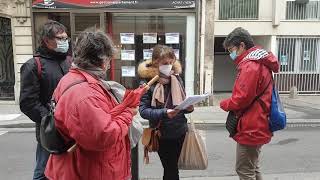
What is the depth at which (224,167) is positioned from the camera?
19.1 feet

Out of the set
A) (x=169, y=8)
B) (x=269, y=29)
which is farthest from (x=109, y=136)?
(x=269, y=29)

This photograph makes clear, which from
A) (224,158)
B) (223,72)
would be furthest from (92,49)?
(223,72)

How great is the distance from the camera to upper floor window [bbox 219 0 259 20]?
13.5m

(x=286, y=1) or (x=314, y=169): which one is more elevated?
(x=286, y=1)

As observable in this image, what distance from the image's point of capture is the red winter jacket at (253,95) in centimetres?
350

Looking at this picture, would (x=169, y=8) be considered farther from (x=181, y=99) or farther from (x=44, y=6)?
(x=181, y=99)

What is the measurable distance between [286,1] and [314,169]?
9242 mm

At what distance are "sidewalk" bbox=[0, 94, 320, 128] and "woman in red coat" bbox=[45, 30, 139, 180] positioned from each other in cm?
584

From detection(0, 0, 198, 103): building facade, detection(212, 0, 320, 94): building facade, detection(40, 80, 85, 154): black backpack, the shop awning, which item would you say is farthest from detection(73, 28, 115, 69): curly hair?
detection(212, 0, 320, 94): building facade

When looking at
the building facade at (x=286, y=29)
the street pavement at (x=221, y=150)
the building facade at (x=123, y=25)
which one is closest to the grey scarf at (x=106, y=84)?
the street pavement at (x=221, y=150)

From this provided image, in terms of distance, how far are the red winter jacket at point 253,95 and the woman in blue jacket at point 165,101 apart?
1.49 ft

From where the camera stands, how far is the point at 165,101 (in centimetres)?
370

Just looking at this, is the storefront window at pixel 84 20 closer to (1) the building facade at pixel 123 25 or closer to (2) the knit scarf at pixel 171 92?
Result: (1) the building facade at pixel 123 25

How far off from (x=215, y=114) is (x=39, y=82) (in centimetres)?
754
